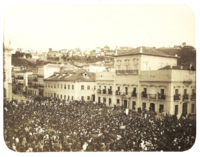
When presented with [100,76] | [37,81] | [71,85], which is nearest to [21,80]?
[37,81]

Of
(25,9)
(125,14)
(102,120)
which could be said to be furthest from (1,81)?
(125,14)

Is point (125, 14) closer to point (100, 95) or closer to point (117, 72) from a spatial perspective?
point (117, 72)

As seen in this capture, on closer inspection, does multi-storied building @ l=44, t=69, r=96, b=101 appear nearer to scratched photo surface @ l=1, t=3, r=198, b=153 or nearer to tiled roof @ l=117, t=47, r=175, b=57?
scratched photo surface @ l=1, t=3, r=198, b=153

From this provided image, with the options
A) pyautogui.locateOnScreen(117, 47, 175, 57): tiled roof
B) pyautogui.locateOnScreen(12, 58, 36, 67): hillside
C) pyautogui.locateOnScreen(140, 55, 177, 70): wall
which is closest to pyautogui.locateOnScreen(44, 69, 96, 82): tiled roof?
pyautogui.locateOnScreen(12, 58, 36, 67): hillside

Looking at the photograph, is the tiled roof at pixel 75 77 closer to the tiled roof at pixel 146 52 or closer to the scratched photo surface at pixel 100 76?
the scratched photo surface at pixel 100 76

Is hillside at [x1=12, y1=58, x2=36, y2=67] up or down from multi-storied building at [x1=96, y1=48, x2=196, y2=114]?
up
